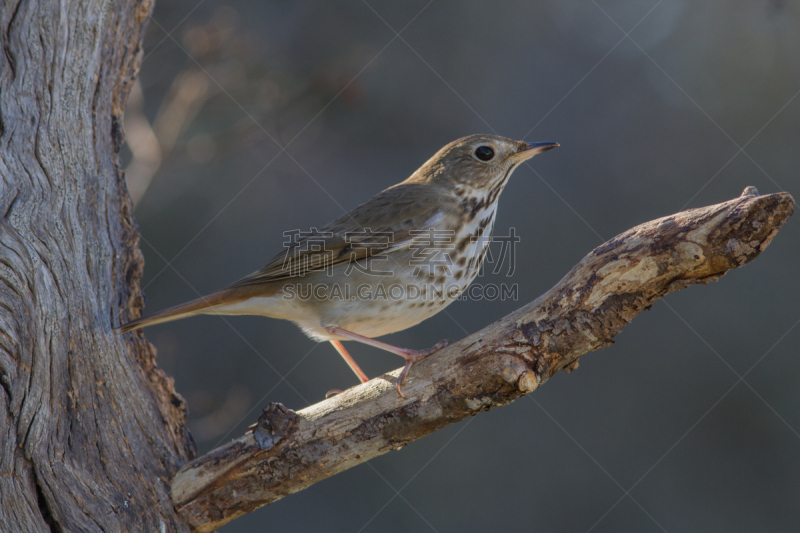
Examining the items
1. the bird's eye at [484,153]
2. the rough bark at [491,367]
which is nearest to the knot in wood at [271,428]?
the rough bark at [491,367]

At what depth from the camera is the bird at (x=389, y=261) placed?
3.67 m

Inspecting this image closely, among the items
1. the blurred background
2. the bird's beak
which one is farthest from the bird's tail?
the blurred background

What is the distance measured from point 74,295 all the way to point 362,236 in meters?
1.62

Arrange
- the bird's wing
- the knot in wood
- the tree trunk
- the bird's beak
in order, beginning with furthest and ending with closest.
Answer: the bird's beak
the bird's wing
the knot in wood
the tree trunk

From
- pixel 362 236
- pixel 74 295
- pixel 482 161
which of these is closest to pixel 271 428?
pixel 74 295

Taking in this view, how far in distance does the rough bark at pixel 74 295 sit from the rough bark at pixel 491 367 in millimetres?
349

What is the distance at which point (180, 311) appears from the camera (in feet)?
11.3

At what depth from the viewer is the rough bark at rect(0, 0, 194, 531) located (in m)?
2.70

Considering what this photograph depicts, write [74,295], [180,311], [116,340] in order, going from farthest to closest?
1. [180,311]
2. [116,340]
3. [74,295]

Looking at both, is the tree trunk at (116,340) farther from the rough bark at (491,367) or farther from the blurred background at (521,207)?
the blurred background at (521,207)

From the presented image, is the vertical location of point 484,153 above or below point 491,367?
above

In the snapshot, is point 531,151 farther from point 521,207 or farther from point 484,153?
point 521,207

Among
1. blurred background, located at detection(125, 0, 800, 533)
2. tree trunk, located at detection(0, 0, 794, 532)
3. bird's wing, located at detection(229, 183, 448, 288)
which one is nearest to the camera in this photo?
tree trunk, located at detection(0, 0, 794, 532)

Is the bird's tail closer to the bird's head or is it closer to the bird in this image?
the bird
